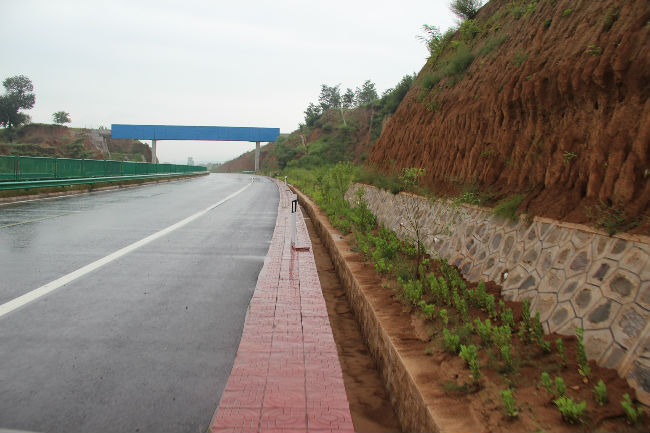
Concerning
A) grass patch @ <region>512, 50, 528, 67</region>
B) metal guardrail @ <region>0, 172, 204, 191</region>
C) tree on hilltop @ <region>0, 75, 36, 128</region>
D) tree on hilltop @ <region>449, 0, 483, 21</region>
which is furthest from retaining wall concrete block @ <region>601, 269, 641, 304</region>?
tree on hilltop @ <region>0, 75, 36, 128</region>

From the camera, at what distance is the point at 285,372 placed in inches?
148

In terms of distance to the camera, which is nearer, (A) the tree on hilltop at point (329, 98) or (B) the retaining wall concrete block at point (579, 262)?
(B) the retaining wall concrete block at point (579, 262)

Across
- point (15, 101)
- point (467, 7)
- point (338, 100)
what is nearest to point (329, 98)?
point (338, 100)

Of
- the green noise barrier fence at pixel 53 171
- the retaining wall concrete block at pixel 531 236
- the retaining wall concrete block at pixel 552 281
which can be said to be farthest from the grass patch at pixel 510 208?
the green noise barrier fence at pixel 53 171

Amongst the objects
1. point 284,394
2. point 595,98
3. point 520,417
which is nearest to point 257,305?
point 284,394

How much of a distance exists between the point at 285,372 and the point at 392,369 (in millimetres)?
878

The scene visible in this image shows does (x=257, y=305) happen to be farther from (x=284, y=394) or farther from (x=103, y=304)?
(x=284, y=394)

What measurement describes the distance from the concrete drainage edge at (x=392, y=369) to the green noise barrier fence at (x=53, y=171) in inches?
687

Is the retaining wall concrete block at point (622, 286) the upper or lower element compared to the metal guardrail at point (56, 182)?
upper

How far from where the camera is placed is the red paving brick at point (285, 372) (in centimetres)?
306

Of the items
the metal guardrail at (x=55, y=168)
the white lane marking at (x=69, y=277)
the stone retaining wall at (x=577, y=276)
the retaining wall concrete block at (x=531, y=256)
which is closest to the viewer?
the stone retaining wall at (x=577, y=276)

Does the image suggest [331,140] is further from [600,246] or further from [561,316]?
[561,316]

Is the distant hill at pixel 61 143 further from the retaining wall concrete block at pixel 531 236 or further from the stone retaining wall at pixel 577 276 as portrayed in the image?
the retaining wall concrete block at pixel 531 236

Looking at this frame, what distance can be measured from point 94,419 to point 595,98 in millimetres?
5454
